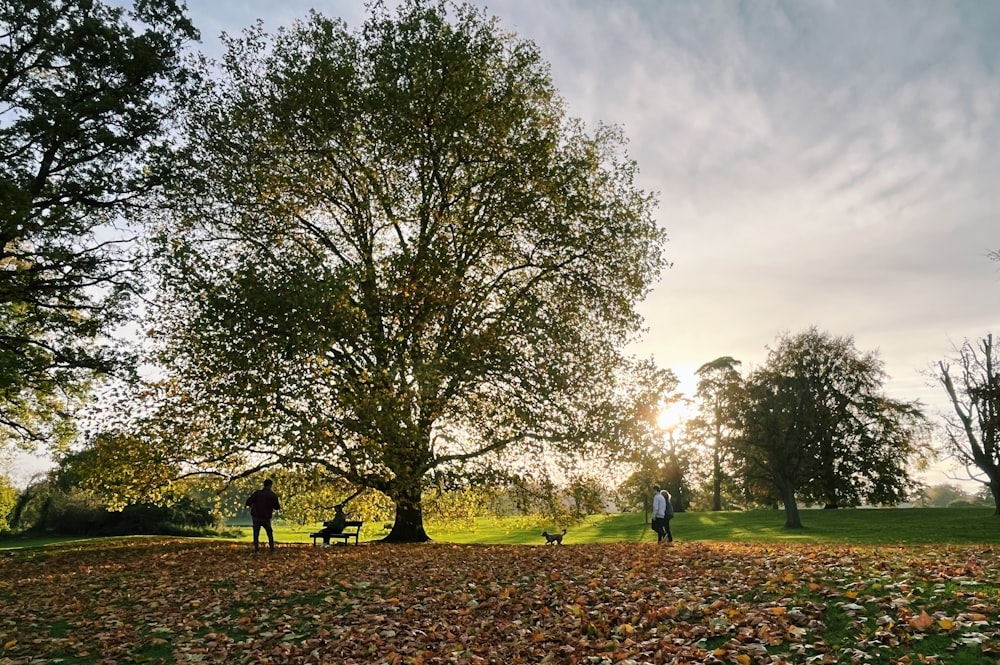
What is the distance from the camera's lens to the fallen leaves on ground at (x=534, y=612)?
7.52 metres

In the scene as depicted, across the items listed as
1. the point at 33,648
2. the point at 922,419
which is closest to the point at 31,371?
the point at 33,648

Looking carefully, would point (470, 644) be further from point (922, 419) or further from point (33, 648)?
point (922, 419)

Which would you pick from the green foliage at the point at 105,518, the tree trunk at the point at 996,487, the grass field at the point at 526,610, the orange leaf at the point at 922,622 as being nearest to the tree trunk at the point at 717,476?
the tree trunk at the point at 996,487

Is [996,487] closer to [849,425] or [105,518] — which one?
[849,425]

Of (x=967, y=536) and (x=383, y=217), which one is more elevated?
(x=383, y=217)

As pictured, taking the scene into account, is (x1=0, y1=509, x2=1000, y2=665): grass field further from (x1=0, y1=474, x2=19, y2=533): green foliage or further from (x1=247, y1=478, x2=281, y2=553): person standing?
(x1=0, y1=474, x2=19, y2=533): green foliage

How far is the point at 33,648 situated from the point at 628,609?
30.9 feet

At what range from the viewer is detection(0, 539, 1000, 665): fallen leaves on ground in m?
7.52

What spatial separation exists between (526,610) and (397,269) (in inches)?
549

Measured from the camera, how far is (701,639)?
7.92 m

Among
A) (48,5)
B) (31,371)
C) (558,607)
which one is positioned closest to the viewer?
(558,607)

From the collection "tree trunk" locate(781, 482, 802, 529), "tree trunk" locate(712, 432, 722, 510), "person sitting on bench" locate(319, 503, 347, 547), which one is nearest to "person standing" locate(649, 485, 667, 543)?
"person sitting on bench" locate(319, 503, 347, 547)

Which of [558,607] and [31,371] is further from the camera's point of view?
[31,371]

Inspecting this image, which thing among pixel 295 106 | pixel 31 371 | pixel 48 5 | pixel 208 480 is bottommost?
pixel 208 480
